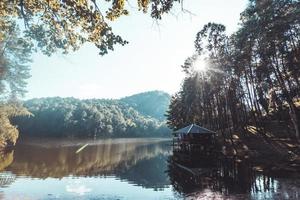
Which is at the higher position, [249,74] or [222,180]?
[249,74]

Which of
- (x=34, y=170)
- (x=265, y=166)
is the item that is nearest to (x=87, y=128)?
(x=34, y=170)

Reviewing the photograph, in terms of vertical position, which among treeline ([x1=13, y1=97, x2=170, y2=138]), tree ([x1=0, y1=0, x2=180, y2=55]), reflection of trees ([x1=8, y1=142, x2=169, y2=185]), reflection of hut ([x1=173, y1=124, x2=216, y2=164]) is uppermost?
treeline ([x1=13, y1=97, x2=170, y2=138])

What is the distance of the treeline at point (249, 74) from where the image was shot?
18797mm

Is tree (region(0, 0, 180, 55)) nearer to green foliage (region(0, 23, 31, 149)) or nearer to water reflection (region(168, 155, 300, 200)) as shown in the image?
water reflection (region(168, 155, 300, 200))

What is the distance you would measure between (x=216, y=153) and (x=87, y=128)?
97446 mm

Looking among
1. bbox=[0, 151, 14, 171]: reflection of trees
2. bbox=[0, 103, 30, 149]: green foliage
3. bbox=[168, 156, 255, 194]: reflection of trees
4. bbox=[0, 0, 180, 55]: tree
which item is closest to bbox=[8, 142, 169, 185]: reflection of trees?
bbox=[0, 151, 14, 171]: reflection of trees

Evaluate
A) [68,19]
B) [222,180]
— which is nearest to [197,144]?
[222,180]

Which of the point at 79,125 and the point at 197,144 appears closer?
the point at 197,144

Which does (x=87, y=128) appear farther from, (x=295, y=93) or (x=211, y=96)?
(x=295, y=93)

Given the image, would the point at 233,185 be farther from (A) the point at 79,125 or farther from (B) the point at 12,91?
(A) the point at 79,125

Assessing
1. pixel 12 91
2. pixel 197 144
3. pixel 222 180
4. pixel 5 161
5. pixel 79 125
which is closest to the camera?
pixel 222 180

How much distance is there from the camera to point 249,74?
3250 cm

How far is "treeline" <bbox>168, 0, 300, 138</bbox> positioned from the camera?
1880 centimetres

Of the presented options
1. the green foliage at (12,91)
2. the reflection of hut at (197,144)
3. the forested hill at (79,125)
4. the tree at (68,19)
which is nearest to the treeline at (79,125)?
the forested hill at (79,125)
